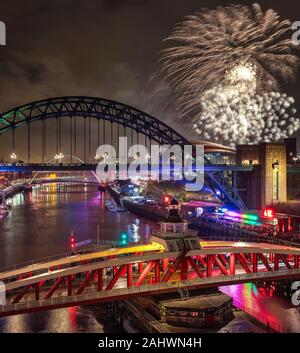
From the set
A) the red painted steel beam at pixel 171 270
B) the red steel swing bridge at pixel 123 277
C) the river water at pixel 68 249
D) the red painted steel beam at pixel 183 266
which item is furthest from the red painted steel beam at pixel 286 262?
the red painted steel beam at pixel 171 270

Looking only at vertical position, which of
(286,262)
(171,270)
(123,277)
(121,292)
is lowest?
(123,277)

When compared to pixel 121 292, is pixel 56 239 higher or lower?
lower

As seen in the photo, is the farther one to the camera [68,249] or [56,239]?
[56,239]

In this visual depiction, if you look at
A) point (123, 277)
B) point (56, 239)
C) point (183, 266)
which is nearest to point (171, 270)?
point (183, 266)

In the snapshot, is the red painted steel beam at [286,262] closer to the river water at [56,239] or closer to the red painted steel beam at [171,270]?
the red painted steel beam at [171,270]

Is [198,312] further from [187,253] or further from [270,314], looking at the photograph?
[270,314]

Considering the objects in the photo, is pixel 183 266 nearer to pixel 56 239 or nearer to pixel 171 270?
pixel 171 270

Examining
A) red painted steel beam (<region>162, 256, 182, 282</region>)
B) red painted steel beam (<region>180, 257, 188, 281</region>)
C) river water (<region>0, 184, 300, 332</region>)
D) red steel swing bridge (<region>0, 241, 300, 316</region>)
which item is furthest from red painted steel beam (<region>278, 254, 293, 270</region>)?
red painted steel beam (<region>162, 256, 182, 282</region>)

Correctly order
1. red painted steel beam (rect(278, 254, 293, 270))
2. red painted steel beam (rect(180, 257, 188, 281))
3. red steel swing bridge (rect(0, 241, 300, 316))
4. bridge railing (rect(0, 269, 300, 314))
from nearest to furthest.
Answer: bridge railing (rect(0, 269, 300, 314)) → red steel swing bridge (rect(0, 241, 300, 316)) → red painted steel beam (rect(180, 257, 188, 281)) → red painted steel beam (rect(278, 254, 293, 270))

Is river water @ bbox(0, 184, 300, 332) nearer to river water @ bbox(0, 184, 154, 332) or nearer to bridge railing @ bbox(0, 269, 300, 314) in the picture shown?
river water @ bbox(0, 184, 154, 332)

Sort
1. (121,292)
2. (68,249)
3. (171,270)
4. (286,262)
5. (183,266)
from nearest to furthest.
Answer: (121,292), (171,270), (183,266), (286,262), (68,249)
